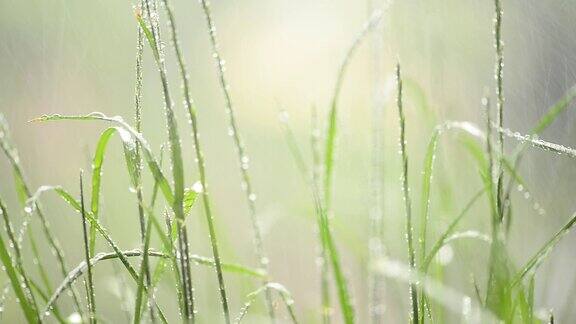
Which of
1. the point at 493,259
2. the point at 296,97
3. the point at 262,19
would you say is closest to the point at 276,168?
the point at 296,97

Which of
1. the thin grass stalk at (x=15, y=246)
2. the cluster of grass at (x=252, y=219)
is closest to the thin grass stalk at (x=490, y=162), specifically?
the cluster of grass at (x=252, y=219)

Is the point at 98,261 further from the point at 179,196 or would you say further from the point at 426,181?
the point at 426,181

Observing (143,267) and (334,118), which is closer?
(143,267)

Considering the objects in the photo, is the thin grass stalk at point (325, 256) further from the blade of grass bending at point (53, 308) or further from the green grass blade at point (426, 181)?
the blade of grass bending at point (53, 308)

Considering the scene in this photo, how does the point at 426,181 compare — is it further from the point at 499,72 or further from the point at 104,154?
the point at 104,154

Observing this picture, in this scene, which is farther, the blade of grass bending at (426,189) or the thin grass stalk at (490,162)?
the blade of grass bending at (426,189)

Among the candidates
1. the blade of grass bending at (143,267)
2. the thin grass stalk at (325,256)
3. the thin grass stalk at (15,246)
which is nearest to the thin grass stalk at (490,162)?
the thin grass stalk at (325,256)

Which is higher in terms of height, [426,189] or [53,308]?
[426,189]

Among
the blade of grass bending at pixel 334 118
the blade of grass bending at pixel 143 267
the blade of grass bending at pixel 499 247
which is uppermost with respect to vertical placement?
the blade of grass bending at pixel 334 118

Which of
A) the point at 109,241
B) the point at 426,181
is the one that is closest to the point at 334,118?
the point at 426,181

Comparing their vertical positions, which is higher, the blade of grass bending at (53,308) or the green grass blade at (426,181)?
the green grass blade at (426,181)

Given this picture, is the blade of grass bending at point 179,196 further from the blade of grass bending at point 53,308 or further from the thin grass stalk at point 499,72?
the thin grass stalk at point 499,72
